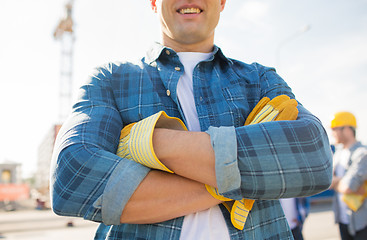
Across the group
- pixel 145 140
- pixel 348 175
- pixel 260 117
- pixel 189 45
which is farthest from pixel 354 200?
pixel 145 140

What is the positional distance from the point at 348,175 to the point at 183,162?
359 cm

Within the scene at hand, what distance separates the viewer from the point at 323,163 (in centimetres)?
107

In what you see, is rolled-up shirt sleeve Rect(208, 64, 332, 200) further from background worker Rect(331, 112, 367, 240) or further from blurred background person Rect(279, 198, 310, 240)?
background worker Rect(331, 112, 367, 240)

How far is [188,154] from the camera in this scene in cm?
102

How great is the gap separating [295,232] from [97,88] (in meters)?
2.94

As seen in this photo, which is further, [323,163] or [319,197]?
[319,197]

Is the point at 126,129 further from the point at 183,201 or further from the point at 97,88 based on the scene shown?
the point at 183,201

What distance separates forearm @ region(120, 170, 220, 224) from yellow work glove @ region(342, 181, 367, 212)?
3.49 meters

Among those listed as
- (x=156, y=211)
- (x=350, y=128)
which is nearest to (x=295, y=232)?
(x=350, y=128)

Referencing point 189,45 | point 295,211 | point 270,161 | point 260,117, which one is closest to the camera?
point 270,161

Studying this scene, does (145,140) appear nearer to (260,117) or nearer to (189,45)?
(260,117)

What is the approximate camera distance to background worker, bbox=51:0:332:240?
3.29ft

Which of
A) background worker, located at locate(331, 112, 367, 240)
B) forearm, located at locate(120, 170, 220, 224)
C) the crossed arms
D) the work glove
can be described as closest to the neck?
the work glove

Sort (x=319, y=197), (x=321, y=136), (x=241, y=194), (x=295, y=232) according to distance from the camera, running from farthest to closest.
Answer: (x=319, y=197)
(x=295, y=232)
(x=321, y=136)
(x=241, y=194)
